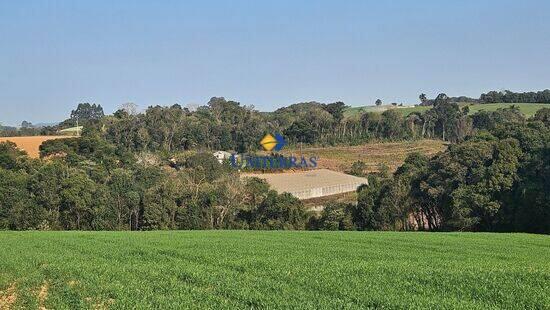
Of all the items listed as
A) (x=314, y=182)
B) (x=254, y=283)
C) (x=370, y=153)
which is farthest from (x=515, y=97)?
(x=254, y=283)

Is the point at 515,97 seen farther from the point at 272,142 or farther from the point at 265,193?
the point at 265,193

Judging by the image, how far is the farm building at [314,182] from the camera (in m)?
88.7

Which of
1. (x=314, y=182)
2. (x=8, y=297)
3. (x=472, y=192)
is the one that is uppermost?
(x=8, y=297)

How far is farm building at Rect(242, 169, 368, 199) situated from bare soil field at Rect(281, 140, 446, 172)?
11.1m

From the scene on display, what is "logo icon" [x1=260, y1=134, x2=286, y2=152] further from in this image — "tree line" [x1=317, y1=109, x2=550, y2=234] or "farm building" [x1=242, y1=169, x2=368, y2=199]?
"tree line" [x1=317, y1=109, x2=550, y2=234]

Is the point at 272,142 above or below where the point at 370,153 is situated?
above

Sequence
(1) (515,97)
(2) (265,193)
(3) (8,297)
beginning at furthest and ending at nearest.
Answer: (1) (515,97) → (2) (265,193) → (3) (8,297)

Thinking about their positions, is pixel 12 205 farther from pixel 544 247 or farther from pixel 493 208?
pixel 544 247

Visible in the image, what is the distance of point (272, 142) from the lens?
133m

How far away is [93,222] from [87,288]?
174ft

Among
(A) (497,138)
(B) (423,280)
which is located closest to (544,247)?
A: (B) (423,280)

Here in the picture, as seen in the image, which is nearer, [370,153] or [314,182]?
[314,182]

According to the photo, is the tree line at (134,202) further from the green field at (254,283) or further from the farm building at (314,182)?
the green field at (254,283)

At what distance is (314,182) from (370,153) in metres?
36.9
